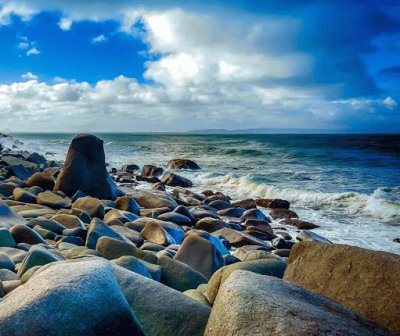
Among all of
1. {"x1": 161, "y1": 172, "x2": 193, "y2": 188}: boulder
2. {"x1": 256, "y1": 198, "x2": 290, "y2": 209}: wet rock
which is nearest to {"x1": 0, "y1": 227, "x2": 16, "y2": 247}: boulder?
{"x1": 256, "y1": 198, "x2": 290, "y2": 209}: wet rock

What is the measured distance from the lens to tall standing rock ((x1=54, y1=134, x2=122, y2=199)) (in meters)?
10.4

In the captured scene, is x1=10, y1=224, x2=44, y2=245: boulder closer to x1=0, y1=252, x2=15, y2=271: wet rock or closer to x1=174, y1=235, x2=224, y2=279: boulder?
x1=0, y1=252, x2=15, y2=271: wet rock

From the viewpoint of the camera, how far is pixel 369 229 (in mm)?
10156

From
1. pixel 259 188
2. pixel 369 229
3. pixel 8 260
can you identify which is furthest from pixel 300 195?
pixel 8 260

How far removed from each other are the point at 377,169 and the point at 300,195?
35.4 feet

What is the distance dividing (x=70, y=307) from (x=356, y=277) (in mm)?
1841

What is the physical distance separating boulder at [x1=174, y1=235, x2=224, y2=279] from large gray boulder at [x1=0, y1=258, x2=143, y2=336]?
108 inches

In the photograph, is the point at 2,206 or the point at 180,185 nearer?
the point at 2,206

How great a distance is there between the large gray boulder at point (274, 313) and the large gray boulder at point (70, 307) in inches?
22.1

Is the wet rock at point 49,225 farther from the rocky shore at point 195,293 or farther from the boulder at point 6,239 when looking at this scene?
the boulder at point 6,239

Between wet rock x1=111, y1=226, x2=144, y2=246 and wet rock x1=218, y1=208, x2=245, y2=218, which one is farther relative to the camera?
wet rock x1=218, y1=208, x2=245, y2=218

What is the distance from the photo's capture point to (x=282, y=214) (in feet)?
37.7

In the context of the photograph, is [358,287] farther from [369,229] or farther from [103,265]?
[369,229]

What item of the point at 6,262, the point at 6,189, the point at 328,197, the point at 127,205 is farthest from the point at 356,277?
the point at 328,197
